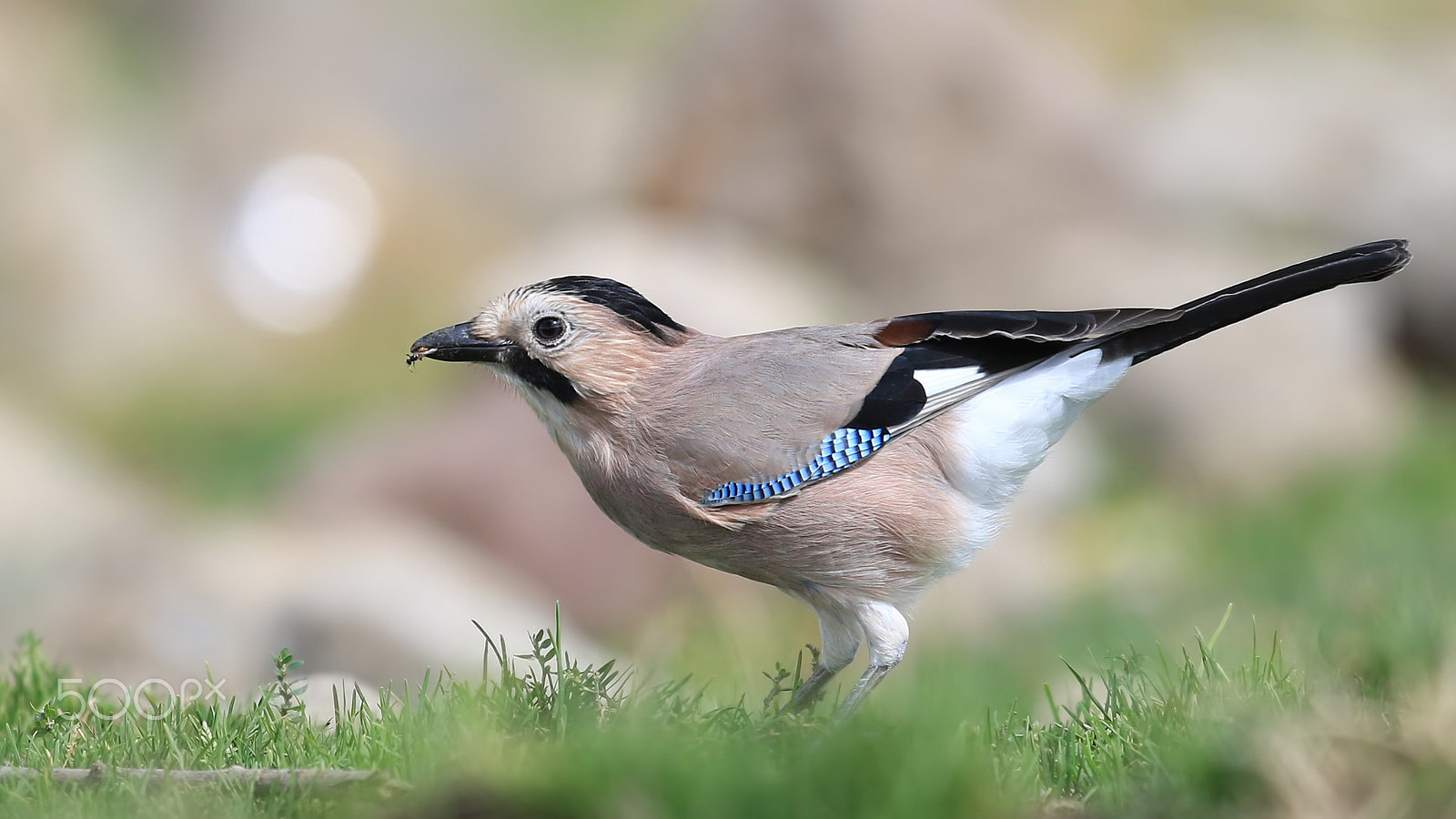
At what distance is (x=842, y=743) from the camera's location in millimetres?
3201

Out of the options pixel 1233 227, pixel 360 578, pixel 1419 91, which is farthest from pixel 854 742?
pixel 1419 91

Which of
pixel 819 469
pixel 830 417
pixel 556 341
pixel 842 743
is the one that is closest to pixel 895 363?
pixel 830 417

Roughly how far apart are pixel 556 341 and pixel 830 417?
88cm

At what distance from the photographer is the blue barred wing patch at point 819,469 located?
458cm

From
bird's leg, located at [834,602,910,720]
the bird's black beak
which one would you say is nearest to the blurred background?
bird's leg, located at [834,602,910,720]

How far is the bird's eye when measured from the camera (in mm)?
4766

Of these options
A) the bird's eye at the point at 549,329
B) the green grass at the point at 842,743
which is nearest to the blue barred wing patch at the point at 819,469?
the green grass at the point at 842,743

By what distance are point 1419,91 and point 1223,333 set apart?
980cm

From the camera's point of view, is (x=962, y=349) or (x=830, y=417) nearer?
(x=830, y=417)

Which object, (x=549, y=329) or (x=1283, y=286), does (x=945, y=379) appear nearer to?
(x=1283, y=286)

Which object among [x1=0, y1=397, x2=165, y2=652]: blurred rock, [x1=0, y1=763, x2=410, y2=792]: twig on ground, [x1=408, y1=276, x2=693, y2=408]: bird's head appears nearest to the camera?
[x1=0, y1=763, x2=410, y2=792]: twig on ground

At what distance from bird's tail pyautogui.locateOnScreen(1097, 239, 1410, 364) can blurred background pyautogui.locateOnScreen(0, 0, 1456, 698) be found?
1.49 metres

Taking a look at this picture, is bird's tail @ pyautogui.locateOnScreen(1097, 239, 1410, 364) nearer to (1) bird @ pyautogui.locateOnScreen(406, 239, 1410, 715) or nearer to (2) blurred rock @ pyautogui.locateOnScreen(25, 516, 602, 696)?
(1) bird @ pyautogui.locateOnScreen(406, 239, 1410, 715)

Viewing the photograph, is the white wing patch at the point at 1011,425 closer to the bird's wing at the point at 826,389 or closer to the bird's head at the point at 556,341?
the bird's wing at the point at 826,389
